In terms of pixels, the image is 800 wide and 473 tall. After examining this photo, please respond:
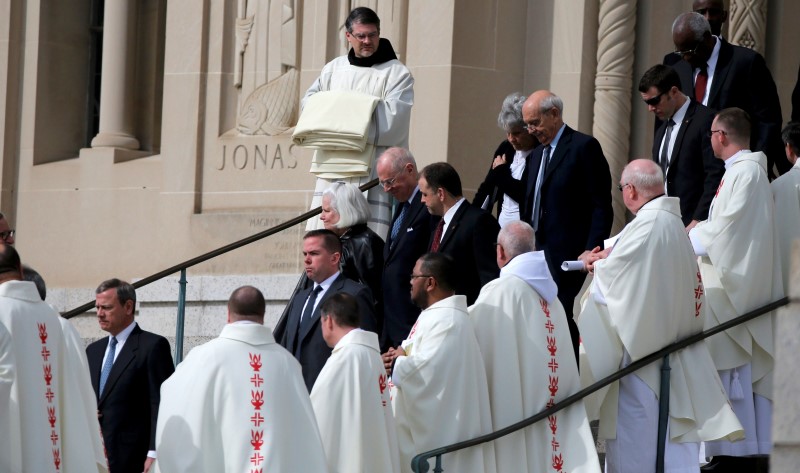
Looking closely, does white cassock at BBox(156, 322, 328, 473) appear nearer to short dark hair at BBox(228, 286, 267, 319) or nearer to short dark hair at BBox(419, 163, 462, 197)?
short dark hair at BBox(228, 286, 267, 319)

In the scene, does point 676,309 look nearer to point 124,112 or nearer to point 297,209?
point 297,209

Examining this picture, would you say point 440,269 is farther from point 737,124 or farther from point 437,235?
point 737,124

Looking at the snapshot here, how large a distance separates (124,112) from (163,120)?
142 cm

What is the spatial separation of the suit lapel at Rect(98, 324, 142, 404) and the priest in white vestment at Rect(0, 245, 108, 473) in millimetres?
654

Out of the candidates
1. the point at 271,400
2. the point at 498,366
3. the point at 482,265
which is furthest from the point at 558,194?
the point at 271,400

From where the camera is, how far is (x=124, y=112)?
1711 centimetres

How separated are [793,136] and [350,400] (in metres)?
3.30

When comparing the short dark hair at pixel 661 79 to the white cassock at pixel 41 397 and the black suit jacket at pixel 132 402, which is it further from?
the white cassock at pixel 41 397

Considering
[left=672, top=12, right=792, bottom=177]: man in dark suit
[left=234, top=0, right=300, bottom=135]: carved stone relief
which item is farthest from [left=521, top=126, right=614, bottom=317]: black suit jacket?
[left=234, top=0, right=300, bottom=135]: carved stone relief

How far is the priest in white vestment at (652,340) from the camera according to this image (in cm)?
962

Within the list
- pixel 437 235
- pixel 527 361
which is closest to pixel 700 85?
pixel 437 235

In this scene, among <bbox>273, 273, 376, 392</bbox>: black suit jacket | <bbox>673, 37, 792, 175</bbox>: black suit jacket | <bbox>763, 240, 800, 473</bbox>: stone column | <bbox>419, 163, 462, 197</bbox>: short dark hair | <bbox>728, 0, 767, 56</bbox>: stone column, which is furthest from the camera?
<bbox>728, 0, 767, 56</bbox>: stone column

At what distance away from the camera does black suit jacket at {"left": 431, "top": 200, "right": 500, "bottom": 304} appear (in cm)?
1019

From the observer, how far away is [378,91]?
1176cm
